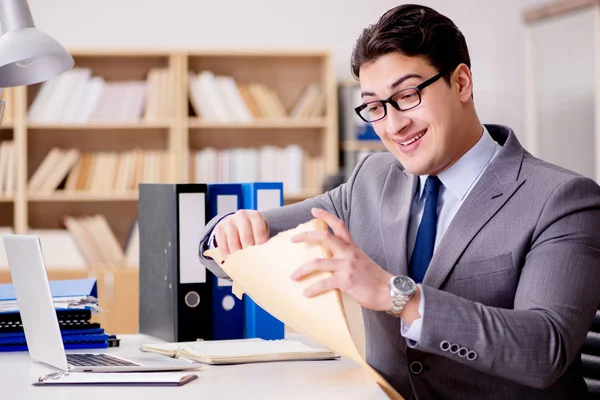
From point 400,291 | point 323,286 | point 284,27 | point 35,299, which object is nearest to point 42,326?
point 35,299

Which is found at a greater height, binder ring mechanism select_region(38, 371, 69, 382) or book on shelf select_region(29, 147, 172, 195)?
book on shelf select_region(29, 147, 172, 195)

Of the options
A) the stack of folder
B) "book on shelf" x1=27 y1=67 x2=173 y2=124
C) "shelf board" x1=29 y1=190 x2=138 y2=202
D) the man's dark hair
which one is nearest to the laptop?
the stack of folder

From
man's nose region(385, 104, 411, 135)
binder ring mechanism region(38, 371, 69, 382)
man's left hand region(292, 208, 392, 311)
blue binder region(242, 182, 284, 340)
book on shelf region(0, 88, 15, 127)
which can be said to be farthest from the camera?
book on shelf region(0, 88, 15, 127)

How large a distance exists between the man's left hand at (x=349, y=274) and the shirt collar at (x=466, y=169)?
1.57 feet

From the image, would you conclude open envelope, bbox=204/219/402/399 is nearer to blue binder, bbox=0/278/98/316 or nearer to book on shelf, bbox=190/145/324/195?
blue binder, bbox=0/278/98/316

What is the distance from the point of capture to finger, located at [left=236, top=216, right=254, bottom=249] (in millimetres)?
1563

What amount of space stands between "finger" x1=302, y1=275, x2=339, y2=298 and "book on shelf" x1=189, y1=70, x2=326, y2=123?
151 inches

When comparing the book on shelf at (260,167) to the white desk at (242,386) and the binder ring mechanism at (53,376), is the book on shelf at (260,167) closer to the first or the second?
the white desk at (242,386)

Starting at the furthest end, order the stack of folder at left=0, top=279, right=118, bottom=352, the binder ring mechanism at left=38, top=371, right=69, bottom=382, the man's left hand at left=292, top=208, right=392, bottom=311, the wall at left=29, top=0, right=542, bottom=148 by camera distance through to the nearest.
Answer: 1. the wall at left=29, top=0, right=542, bottom=148
2. the stack of folder at left=0, top=279, right=118, bottom=352
3. the binder ring mechanism at left=38, top=371, right=69, bottom=382
4. the man's left hand at left=292, top=208, right=392, bottom=311

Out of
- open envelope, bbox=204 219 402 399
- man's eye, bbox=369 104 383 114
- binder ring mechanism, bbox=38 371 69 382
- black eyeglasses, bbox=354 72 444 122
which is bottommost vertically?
binder ring mechanism, bbox=38 371 69 382

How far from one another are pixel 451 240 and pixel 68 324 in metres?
0.83

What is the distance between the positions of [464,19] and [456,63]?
13.6 feet

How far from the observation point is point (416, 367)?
158 cm

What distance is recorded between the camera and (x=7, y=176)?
491 centimetres
